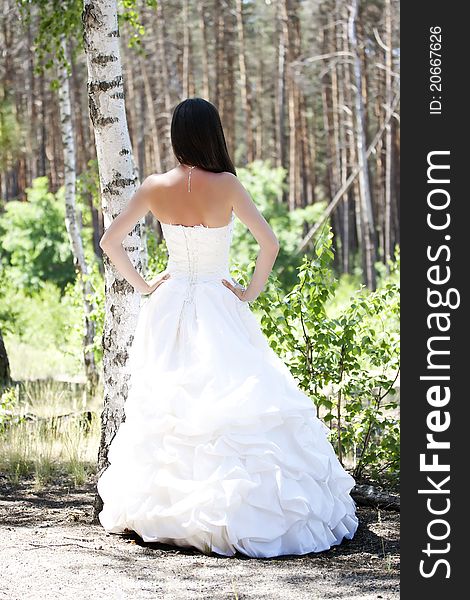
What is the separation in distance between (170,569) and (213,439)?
0.67 meters

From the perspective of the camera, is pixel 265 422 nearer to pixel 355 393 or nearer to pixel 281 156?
pixel 355 393

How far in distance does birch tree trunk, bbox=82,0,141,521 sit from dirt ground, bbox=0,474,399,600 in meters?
0.63

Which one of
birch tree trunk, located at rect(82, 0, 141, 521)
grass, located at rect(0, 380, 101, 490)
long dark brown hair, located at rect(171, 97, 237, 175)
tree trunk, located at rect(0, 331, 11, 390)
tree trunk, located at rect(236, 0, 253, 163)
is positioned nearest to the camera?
long dark brown hair, located at rect(171, 97, 237, 175)

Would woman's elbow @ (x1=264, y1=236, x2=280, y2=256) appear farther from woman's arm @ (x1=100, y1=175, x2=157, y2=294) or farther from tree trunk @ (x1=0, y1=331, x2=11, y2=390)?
tree trunk @ (x1=0, y1=331, x2=11, y2=390)

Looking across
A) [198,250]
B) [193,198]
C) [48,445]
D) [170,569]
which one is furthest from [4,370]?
[170,569]

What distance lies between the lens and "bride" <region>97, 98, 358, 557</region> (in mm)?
4801

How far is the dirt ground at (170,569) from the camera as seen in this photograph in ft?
13.7

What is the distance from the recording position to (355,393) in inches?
269

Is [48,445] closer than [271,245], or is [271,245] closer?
[271,245]

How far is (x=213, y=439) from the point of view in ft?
15.9

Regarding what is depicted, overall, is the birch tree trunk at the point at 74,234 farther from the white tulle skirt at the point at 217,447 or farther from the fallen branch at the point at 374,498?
the white tulle skirt at the point at 217,447

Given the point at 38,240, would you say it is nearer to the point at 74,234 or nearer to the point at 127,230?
the point at 74,234

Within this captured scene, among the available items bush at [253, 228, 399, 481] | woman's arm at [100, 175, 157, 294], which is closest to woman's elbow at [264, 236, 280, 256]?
woman's arm at [100, 175, 157, 294]

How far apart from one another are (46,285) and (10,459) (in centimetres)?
1352
